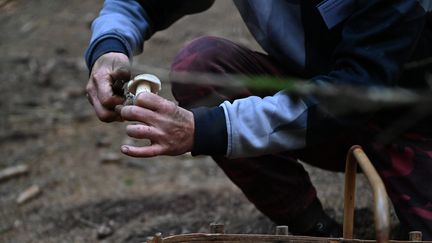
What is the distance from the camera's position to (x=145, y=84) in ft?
5.20

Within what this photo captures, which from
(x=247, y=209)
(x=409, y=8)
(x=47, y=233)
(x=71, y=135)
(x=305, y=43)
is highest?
(x=409, y=8)

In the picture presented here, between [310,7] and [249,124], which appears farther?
[310,7]

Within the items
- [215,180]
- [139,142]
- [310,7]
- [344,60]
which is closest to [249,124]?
[344,60]

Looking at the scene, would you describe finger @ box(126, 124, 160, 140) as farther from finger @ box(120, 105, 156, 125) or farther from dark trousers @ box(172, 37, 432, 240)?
dark trousers @ box(172, 37, 432, 240)

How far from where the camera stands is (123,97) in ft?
5.59

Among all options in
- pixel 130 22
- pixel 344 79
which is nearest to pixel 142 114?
pixel 344 79

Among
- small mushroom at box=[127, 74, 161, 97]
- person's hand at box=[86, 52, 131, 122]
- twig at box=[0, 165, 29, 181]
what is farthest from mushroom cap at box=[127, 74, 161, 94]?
twig at box=[0, 165, 29, 181]

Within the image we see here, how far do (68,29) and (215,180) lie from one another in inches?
96.0

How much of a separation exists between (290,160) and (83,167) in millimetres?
1504

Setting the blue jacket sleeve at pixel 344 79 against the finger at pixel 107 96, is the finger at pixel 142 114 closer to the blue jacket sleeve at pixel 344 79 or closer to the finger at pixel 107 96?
the blue jacket sleeve at pixel 344 79

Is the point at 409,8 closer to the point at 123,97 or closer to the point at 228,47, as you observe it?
the point at 228,47

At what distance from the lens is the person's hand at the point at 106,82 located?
5.57ft

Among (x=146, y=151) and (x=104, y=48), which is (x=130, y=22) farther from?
(x=146, y=151)

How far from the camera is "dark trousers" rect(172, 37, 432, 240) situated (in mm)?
1742
